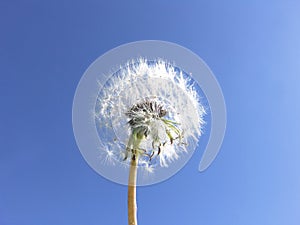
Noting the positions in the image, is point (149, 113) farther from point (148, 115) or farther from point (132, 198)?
point (132, 198)

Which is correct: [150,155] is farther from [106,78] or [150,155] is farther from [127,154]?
[106,78]

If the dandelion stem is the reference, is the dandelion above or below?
above

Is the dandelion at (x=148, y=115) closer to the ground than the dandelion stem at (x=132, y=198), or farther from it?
farther from it

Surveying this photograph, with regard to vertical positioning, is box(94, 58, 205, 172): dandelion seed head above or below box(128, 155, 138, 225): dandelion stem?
→ above

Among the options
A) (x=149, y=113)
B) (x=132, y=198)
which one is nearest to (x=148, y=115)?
(x=149, y=113)

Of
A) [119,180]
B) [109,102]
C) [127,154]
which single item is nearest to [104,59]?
[109,102]

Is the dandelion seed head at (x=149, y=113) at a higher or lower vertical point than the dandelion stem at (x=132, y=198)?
higher
